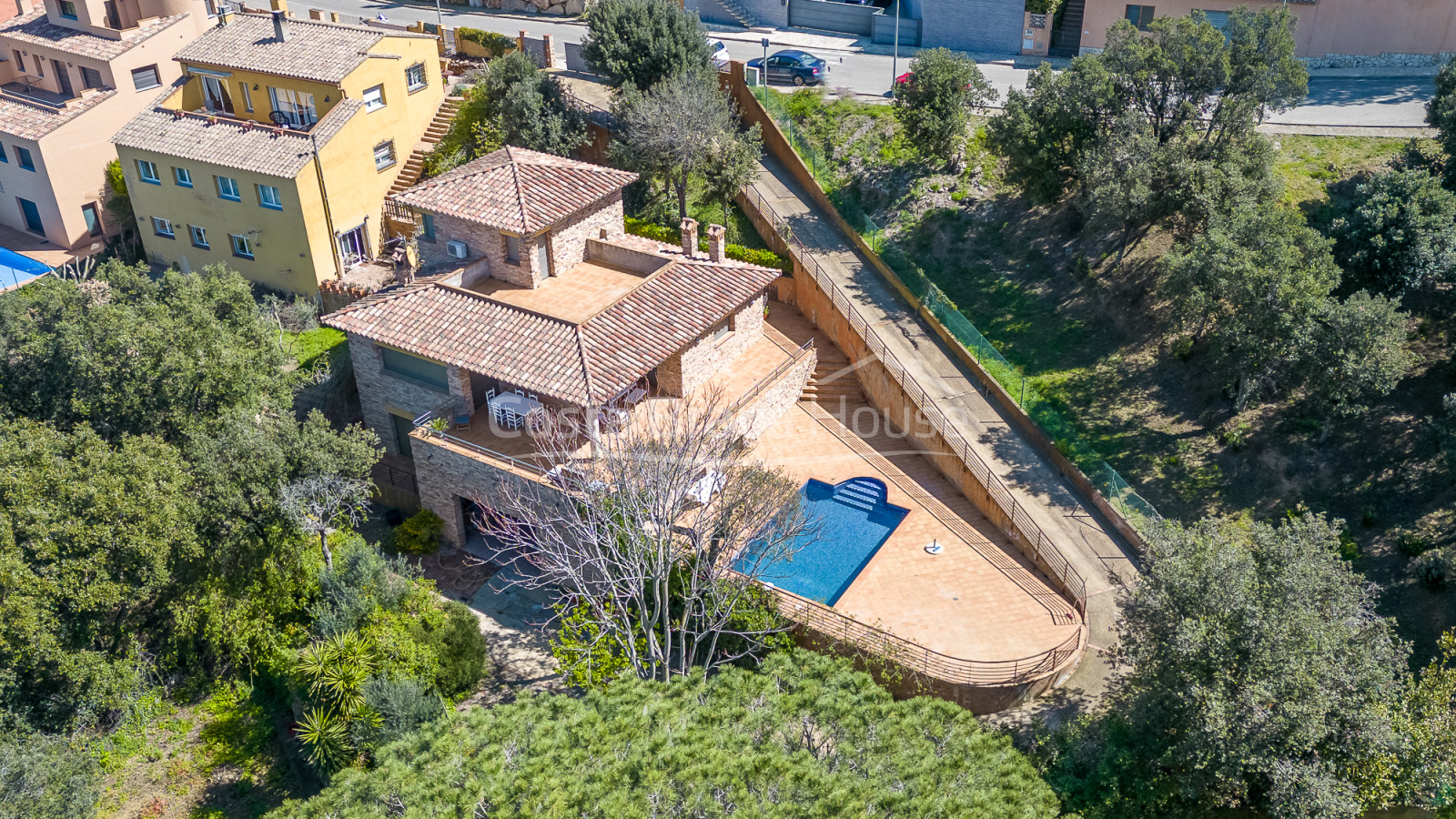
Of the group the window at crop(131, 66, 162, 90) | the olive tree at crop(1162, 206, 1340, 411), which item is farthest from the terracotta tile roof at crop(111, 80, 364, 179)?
the olive tree at crop(1162, 206, 1340, 411)

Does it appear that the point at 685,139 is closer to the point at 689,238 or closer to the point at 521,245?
the point at 689,238

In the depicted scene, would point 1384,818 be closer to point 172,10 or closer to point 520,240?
point 520,240

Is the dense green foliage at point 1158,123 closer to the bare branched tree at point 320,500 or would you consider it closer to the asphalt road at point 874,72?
the asphalt road at point 874,72

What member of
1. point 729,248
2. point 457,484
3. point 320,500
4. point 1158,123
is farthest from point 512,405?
point 1158,123

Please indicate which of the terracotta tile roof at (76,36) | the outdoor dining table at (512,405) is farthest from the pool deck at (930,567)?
the terracotta tile roof at (76,36)

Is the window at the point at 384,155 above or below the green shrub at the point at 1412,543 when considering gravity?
above

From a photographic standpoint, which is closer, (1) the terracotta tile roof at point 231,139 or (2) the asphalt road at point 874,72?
(1) the terracotta tile roof at point 231,139

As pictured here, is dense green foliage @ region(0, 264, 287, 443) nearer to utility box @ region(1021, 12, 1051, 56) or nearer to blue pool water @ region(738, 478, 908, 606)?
blue pool water @ region(738, 478, 908, 606)
